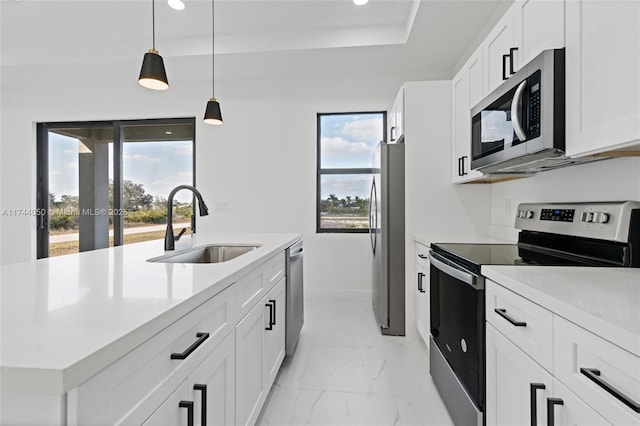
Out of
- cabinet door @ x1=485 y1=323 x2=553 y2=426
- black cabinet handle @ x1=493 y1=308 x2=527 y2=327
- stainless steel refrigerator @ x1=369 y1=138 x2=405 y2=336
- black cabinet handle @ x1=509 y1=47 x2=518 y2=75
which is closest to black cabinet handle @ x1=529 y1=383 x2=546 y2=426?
cabinet door @ x1=485 y1=323 x2=553 y2=426

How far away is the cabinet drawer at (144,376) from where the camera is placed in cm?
52

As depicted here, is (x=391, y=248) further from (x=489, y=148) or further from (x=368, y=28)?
(x=368, y=28)

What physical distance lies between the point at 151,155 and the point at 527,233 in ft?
14.4

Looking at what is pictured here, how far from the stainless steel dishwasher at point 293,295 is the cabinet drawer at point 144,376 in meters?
1.16

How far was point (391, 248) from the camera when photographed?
2.76 metres

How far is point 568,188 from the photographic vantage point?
1.71 m

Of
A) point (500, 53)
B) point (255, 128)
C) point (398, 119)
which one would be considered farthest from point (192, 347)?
point (255, 128)

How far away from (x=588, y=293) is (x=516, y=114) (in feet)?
2.94

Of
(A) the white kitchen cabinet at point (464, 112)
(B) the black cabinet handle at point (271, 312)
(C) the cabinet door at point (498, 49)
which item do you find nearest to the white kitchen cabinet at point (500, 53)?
(C) the cabinet door at point (498, 49)

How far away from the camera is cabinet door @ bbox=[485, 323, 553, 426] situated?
907 millimetres

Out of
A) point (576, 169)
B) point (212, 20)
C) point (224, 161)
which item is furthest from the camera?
point (224, 161)

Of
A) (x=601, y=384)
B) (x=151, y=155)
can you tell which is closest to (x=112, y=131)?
(x=151, y=155)

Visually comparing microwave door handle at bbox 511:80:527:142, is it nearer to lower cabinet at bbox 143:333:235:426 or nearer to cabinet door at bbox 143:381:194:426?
lower cabinet at bbox 143:333:235:426

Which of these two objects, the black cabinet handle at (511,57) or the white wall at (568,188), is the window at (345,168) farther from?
the black cabinet handle at (511,57)
